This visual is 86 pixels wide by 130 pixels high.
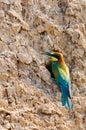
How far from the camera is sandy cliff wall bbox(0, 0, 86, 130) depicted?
3.11 m

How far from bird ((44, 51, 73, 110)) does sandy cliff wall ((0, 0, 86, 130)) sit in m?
0.04

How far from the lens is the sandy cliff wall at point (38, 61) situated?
311 centimetres

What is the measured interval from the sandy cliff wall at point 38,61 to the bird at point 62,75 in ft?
0.13

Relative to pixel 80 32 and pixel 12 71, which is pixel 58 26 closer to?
pixel 80 32

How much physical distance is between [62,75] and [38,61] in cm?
19

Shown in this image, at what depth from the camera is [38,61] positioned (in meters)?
3.29

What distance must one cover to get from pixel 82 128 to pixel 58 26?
76 centimetres

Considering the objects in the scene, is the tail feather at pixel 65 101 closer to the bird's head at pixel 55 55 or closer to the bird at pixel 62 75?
the bird at pixel 62 75

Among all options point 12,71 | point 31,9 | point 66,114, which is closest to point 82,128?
point 66,114

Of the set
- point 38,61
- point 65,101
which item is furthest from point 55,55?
point 65,101

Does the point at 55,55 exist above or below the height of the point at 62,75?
above

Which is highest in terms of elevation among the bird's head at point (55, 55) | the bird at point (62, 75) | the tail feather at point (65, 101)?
the bird's head at point (55, 55)

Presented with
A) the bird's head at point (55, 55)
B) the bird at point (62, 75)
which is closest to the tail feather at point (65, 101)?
the bird at point (62, 75)

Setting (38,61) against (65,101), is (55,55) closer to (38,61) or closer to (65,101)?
(38,61)
